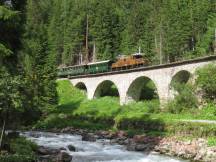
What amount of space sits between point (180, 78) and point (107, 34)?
40.1 m

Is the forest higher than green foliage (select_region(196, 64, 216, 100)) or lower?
higher

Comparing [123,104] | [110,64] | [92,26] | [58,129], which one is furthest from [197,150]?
[92,26]

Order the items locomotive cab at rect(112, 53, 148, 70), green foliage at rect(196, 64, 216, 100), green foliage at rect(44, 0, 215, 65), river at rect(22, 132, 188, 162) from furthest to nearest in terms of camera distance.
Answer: green foliage at rect(44, 0, 215, 65) < locomotive cab at rect(112, 53, 148, 70) < green foliage at rect(196, 64, 216, 100) < river at rect(22, 132, 188, 162)

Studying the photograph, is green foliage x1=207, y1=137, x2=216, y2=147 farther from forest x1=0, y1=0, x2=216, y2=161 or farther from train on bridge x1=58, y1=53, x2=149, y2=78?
train on bridge x1=58, y1=53, x2=149, y2=78

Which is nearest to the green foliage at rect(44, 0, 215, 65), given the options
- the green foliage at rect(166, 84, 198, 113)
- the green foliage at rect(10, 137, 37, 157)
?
the green foliage at rect(166, 84, 198, 113)

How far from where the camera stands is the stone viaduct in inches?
1965

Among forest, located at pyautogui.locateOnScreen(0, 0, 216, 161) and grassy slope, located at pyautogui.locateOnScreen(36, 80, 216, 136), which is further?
forest, located at pyautogui.locateOnScreen(0, 0, 216, 161)

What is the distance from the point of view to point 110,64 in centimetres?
6762

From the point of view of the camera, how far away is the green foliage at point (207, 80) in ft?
150

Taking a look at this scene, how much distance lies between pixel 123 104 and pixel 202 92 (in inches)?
594

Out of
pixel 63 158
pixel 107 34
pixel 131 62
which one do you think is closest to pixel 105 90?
pixel 131 62

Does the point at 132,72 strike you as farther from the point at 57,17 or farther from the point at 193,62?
the point at 57,17

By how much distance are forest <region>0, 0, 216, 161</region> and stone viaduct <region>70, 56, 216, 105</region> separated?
779 centimetres

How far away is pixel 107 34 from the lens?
90125 millimetres
